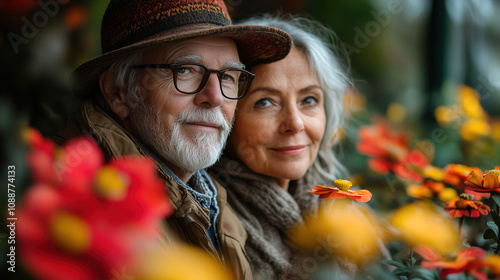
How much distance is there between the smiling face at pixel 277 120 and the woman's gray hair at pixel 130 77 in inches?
14.9

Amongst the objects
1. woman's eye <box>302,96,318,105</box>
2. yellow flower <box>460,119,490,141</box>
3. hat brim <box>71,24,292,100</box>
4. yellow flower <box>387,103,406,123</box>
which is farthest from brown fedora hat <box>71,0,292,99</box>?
yellow flower <box>387,103,406,123</box>

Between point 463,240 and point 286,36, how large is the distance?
77 centimetres

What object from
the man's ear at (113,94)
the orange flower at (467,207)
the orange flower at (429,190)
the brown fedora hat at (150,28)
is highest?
the brown fedora hat at (150,28)

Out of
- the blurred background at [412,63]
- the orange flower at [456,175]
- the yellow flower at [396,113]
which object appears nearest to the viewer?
the orange flower at [456,175]

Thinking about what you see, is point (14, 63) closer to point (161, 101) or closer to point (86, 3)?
point (86, 3)

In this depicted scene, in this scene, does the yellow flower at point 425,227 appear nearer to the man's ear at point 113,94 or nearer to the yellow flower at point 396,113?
the man's ear at point 113,94

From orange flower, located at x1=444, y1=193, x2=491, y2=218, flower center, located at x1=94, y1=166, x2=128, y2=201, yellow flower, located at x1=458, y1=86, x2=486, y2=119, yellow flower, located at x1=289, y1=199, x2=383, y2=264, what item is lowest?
yellow flower, located at x1=289, y1=199, x2=383, y2=264

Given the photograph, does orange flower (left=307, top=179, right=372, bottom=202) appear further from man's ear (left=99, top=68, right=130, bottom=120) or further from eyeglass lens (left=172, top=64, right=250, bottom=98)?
man's ear (left=99, top=68, right=130, bottom=120)

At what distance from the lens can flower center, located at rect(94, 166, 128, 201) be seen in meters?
0.58

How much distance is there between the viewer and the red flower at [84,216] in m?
0.53

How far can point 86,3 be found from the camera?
0.96m

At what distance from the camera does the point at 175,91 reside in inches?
43.6

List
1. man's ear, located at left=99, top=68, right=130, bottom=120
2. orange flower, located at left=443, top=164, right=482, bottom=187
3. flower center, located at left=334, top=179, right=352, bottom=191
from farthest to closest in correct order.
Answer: orange flower, located at left=443, top=164, right=482, bottom=187 < man's ear, located at left=99, top=68, right=130, bottom=120 < flower center, located at left=334, top=179, right=352, bottom=191

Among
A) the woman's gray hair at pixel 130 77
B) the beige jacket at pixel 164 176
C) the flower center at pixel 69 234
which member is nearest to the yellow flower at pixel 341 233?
the beige jacket at pixel 164 176
